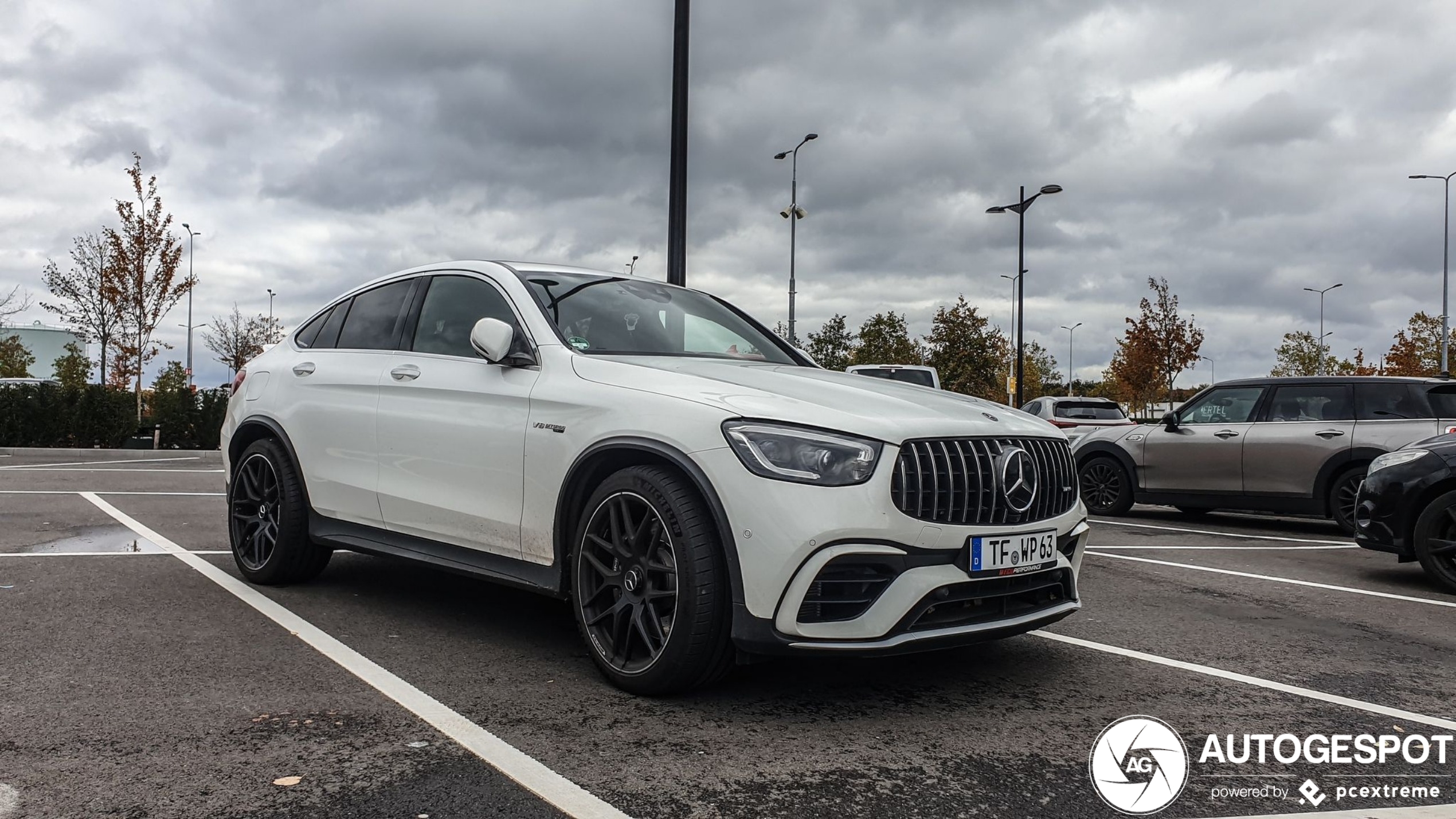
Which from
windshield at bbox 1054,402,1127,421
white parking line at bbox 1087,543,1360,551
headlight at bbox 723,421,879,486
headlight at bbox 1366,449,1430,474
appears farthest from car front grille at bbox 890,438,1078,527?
windshield at bbox 1054,402,1127,421

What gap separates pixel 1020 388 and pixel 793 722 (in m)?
31.3

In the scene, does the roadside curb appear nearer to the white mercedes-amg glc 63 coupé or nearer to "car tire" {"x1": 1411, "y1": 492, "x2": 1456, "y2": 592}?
the white mercedes-amg glc 63 coupé

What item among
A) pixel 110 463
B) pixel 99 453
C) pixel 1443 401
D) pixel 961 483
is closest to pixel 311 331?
pixel 961 483

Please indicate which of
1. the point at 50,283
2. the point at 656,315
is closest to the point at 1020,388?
the point at 50,283

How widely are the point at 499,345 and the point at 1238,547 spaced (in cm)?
713

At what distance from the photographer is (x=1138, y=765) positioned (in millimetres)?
3258

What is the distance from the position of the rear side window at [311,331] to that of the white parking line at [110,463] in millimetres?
11225

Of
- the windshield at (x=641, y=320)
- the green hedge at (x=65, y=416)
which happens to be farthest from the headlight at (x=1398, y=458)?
the green hedge at (x=65, y=416)

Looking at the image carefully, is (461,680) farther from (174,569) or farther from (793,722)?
(174,569)

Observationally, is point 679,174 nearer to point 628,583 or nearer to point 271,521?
point 271,521

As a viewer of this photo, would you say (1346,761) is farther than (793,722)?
No

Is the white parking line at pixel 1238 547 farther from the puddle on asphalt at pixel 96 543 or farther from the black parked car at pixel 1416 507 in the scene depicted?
the puddle on asphalt at pixel 96 543

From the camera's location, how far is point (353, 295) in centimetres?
604

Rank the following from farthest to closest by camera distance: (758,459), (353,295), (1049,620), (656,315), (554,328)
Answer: (353,295), (656,315), (554,328), (1049,620), (758,459)
